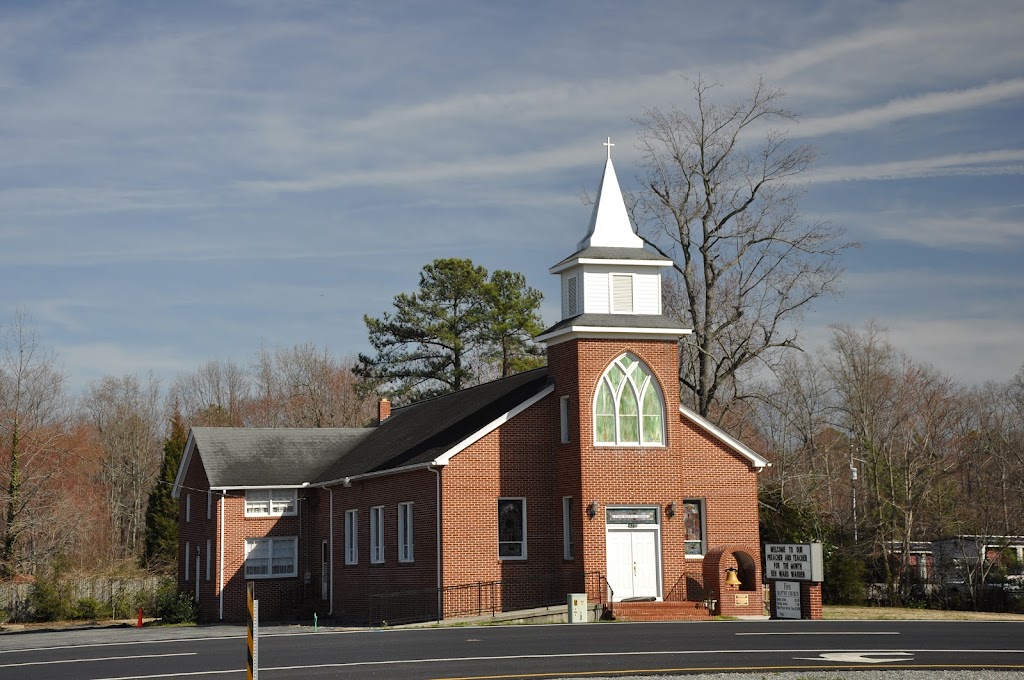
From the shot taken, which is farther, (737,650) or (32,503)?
(32,503)

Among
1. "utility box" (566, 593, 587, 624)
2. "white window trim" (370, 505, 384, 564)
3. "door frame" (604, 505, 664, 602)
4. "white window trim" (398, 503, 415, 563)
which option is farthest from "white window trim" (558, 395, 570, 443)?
"white window trim" (370, 505, 384, 564)

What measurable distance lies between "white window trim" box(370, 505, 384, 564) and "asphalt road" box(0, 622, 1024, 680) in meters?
11.1

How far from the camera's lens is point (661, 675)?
17812mm

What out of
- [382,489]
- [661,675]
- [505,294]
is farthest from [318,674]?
[505,294]

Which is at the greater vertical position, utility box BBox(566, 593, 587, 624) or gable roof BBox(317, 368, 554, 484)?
gable roof BBox(317, 368, 554, 484)

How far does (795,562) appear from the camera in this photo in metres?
30.5

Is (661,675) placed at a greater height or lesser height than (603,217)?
lesser

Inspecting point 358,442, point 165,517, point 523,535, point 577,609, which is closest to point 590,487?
point 523,535

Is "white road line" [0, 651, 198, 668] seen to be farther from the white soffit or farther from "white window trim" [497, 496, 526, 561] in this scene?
"white window trim" [497, 496, 526, 561]

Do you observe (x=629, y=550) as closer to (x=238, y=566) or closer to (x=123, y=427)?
(x=238, y=566)

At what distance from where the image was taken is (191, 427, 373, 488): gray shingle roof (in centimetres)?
4494

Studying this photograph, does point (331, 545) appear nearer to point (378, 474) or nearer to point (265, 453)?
point (378, 474)

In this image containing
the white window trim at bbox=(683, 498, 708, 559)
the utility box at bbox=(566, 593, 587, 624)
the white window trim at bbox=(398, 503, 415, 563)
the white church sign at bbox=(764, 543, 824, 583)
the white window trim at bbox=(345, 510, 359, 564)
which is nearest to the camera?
the white church sign at bbox=(764, 543, 824, 583)

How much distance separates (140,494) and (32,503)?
20939 mm
